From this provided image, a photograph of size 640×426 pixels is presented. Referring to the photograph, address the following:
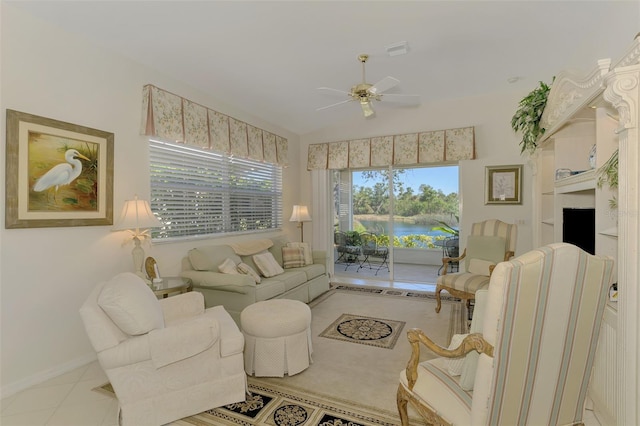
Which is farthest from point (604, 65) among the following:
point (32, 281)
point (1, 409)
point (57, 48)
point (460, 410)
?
point (1, 409)

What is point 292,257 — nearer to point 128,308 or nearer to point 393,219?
point 393,219

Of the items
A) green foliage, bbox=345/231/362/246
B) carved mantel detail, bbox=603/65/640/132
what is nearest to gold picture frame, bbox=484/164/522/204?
green foliage, bbox=345/231/362/246

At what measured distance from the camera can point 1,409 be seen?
2.21 meters

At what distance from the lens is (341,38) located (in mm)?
3197

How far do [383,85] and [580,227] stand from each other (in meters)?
2.16

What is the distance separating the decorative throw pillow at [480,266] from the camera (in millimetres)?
4084

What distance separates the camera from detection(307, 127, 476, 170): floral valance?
16.9 ft

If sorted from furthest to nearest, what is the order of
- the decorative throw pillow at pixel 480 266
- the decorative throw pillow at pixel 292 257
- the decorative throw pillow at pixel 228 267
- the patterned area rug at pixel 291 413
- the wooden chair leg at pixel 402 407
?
the decorative throw pillow at pixel 292 257 < the decorative throw pillow at pixel 480 266 < the decorative throw pillow at pixel 228 267 < the patterned area rug at pixel 291 413 < the wooden chair leg at pixel 402 407

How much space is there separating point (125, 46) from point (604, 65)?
3.78 meters

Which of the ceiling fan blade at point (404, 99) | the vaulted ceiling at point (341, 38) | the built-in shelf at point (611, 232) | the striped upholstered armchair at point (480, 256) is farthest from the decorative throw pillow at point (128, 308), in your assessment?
the ceiling fan blade at point (404, 99)

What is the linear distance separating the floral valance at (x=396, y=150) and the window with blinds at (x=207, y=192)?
3.48 feet

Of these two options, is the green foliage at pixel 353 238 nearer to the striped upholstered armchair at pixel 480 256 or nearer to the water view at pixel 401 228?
the water view at pixel 401 228

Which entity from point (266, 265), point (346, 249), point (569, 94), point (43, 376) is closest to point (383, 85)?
point (569, 94)

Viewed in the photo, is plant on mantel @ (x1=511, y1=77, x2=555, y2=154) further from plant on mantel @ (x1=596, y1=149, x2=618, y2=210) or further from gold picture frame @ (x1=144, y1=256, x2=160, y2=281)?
gold picture frame @ (x1=144, y1=256, x2=160, y2=281)
